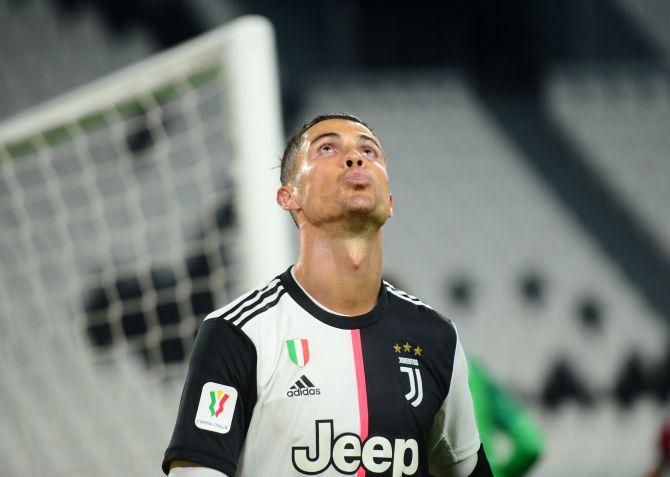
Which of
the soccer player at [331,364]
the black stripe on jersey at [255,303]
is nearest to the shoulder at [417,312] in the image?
the soccer player at [331,364]

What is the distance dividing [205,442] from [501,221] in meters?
4.57

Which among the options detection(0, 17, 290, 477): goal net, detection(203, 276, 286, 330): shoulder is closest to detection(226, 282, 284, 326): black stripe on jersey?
detection(203, 276, 286, 330): shoulder

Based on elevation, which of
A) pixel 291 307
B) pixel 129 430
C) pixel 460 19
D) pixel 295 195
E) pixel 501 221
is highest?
pixel 460 19

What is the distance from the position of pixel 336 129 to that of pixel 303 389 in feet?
0.87

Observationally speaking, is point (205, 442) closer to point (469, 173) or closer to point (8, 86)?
point (8, 86)

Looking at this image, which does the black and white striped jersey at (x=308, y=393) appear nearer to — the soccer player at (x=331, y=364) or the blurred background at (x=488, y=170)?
the soccer player at (x=331, y=364)

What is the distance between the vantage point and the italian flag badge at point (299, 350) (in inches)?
36.1

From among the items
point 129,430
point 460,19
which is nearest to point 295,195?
point 129,430

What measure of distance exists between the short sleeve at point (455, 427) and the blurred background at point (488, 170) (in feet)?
9.16

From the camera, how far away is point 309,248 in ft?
3.20

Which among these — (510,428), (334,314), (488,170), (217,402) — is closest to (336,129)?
(334,314)

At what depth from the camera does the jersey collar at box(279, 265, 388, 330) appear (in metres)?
0.96

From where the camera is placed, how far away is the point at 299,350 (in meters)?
0.93

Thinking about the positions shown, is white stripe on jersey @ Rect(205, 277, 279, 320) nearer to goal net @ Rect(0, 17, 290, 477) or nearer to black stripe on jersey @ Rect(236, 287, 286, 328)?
black stripe on jersey @ Rect(236, 287, 286, 328)
